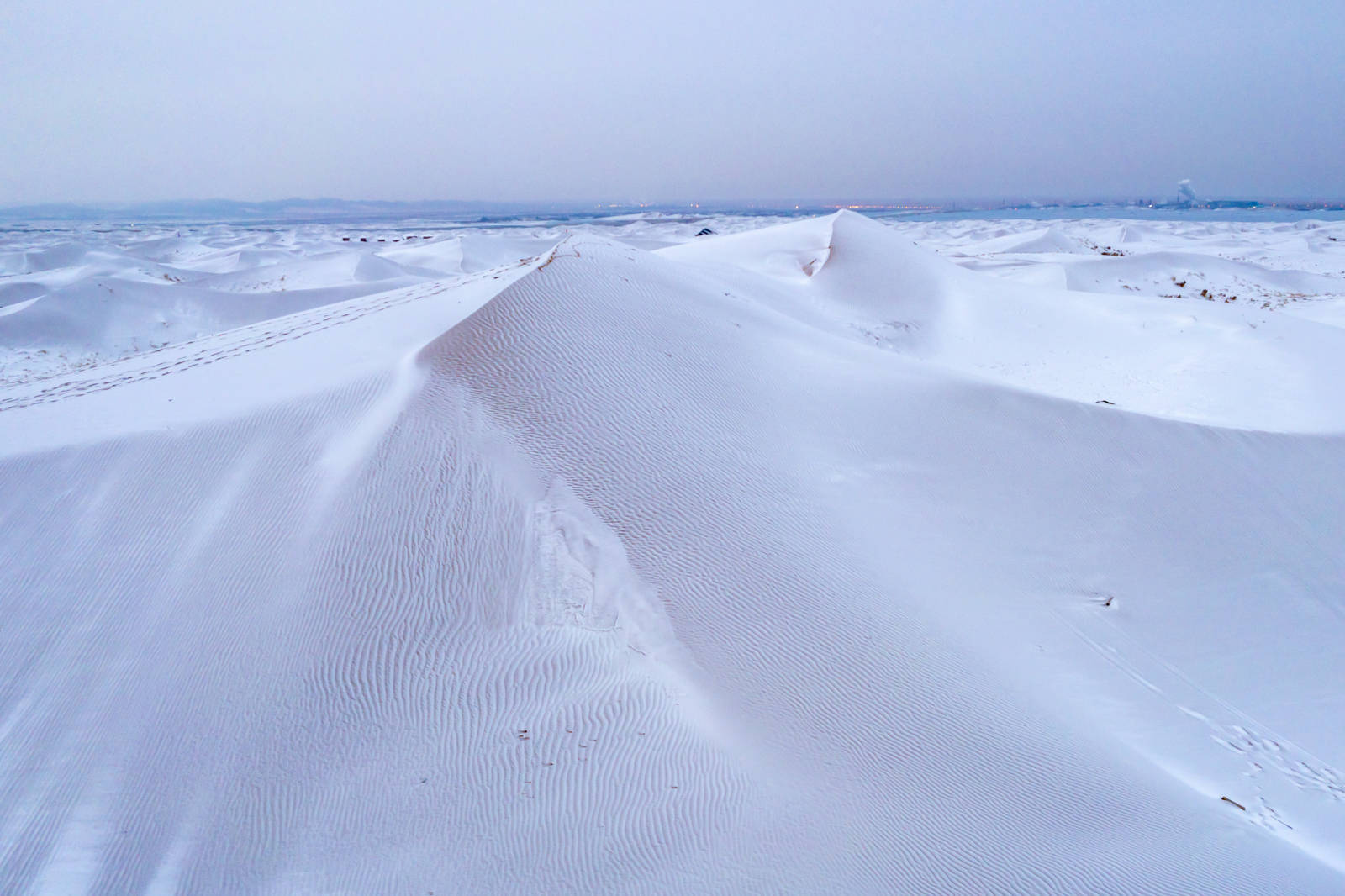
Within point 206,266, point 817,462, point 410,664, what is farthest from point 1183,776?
point 206,266

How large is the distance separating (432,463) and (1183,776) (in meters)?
3.91

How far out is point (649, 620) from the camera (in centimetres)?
338

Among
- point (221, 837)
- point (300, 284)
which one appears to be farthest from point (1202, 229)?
point (221, 837)

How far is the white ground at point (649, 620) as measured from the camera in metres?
2.60

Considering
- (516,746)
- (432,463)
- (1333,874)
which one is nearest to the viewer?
(1333,874)

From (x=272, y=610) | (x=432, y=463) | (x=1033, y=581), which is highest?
(x=432, y=463)

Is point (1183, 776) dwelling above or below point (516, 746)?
below

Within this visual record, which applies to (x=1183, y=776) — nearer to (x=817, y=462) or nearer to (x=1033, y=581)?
(x=1033, y=581)

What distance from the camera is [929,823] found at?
8.63 ft

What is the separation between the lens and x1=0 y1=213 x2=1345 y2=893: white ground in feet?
8.54

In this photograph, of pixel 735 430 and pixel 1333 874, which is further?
pixel 735 430

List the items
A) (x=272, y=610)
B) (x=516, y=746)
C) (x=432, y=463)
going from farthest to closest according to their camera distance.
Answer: (x=432, y=463), (x=272, y=610), (x=516, y=746)

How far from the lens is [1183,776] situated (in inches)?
120

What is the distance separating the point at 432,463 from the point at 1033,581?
138 inches
